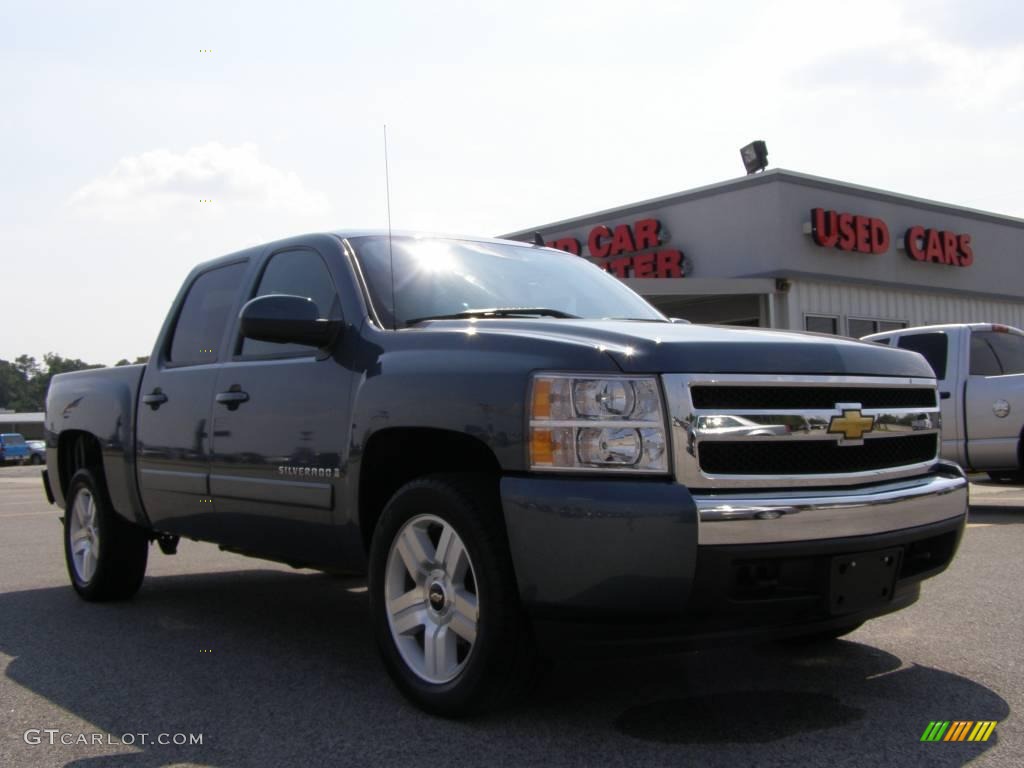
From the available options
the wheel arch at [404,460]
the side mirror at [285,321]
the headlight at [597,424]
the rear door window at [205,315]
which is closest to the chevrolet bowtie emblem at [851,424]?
the headlight at [597,424]

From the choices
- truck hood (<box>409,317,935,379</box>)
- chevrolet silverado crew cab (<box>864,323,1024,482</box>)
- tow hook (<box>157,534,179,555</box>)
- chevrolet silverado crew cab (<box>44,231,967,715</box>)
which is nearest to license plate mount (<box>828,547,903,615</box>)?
chevrolet silverado crew cab (<box>44,231,967,715</box>)

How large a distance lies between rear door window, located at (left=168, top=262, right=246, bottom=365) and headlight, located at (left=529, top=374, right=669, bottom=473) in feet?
8.50

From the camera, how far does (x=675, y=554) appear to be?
10.6 ft

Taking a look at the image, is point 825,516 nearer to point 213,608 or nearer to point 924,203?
point 213,608

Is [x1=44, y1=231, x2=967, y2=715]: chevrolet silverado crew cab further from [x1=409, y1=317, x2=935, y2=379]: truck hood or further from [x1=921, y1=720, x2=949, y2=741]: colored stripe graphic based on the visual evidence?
[x1=921, y1=720, x2=949, y2=741]: colored stripe graphic

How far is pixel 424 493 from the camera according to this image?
3.82 m

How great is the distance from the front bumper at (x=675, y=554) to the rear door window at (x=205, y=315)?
267 cm

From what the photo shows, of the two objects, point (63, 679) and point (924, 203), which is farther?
point (924, 203)

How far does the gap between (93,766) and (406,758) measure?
0.97 m

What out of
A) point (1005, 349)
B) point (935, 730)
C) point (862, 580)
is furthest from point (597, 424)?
point (1005, 349)

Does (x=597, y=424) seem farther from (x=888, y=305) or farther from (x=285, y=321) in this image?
(x=888, y=305)

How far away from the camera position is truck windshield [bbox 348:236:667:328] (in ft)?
15.0

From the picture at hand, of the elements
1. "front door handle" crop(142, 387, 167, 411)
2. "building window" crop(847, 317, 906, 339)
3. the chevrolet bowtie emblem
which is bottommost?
the chevrolet bowtie emblem

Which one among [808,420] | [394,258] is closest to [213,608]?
[394,258]
